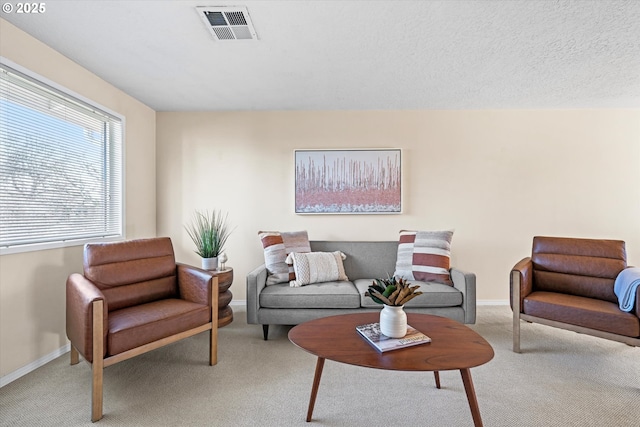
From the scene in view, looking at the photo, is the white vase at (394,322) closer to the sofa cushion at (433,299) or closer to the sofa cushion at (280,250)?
the sofa cushion at (433,299)

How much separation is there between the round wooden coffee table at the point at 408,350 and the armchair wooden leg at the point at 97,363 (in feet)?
3.53

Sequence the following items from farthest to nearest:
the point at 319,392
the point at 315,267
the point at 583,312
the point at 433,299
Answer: the point at 315,267, the point at 433,299, the point at 583,312, the point at 319,392

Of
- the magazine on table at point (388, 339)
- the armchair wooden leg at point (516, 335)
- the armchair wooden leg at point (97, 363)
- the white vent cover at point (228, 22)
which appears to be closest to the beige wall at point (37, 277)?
the armchair wooden leg at point (97, 363)

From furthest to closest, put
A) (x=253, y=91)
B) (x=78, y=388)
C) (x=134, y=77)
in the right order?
(x=253, y=91) < (x=134, y=77) < (x=78, y=388)

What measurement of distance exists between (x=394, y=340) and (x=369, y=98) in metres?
2.54

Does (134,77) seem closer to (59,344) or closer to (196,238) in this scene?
(196,238)

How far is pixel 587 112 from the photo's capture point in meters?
3.58

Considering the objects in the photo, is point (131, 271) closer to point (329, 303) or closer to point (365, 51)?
point (329, 303)

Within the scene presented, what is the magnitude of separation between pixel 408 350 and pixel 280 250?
1742 millimetres

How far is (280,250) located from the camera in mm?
3033

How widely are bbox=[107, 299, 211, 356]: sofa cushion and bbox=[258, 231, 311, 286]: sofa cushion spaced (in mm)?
776

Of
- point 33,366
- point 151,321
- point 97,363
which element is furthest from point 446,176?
point 33,366

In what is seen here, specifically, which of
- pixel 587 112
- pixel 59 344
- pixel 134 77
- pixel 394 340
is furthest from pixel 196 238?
pixel 587 112

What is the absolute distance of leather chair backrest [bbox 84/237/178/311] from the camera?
221cm
